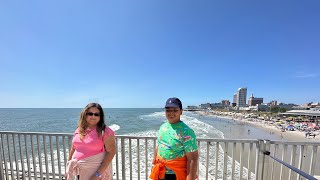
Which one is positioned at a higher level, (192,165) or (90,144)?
(90,144)

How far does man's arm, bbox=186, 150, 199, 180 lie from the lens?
1.62 meters

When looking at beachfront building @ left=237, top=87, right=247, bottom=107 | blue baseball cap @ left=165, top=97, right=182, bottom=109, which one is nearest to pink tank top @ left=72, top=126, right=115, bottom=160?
blue baseball cap @ left=165, top=97, right=182, bottom=109

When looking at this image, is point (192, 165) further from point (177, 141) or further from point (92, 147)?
point (92, 147)

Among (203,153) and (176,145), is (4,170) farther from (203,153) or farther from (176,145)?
(203,153)

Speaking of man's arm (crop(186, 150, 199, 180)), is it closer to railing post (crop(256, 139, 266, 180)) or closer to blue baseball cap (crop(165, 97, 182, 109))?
blue baseball cap (crop(165, 97, 182, 109))

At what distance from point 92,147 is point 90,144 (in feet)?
0.13

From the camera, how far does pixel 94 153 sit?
1935mm

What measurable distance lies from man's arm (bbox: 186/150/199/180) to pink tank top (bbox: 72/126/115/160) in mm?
937

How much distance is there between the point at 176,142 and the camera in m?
1.69

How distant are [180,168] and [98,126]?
103cm

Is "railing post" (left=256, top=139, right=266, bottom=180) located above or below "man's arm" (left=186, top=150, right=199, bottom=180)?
below

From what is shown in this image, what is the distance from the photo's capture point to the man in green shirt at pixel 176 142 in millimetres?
1639

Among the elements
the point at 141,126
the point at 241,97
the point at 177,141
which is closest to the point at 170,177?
the point at 177,141

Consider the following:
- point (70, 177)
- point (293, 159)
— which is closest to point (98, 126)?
point (70, 177)
